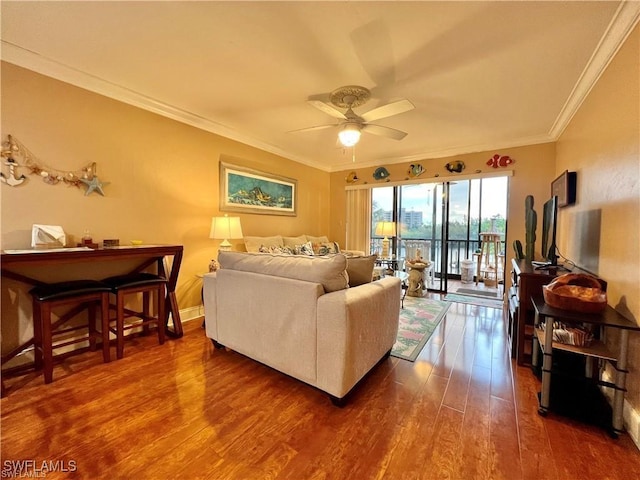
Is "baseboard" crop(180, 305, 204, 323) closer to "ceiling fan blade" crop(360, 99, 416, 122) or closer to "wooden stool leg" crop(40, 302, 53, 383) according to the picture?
"wooden stool leg" crop(40, 302, 53, 383)

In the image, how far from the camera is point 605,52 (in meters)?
1.96

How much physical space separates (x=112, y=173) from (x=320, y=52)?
2267mm

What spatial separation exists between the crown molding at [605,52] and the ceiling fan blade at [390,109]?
126 centimetres

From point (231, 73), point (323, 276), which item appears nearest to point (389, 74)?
point (231, 73)

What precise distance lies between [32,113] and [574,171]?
507 centimetres

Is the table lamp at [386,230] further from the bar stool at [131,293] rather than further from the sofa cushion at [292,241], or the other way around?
the bar stool at [131,293]

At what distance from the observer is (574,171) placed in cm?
282

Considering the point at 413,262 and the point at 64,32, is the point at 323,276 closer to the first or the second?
the point at 64,32

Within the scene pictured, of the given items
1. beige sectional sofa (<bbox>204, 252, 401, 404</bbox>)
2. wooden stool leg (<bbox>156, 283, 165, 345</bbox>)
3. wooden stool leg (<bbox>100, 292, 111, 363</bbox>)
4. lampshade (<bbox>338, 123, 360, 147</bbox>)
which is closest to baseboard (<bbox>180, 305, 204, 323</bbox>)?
wooden stool leg (<bbox>156, 283, 165, 345</bbox>)

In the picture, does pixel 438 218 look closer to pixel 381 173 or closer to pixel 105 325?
pixel 381 173

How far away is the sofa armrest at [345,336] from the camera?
1.61 meters

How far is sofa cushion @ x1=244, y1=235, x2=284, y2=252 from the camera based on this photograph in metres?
3.80

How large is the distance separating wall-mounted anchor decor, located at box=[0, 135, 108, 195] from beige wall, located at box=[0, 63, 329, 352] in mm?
Result: 36

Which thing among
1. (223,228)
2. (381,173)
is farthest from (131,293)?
(381,173)
